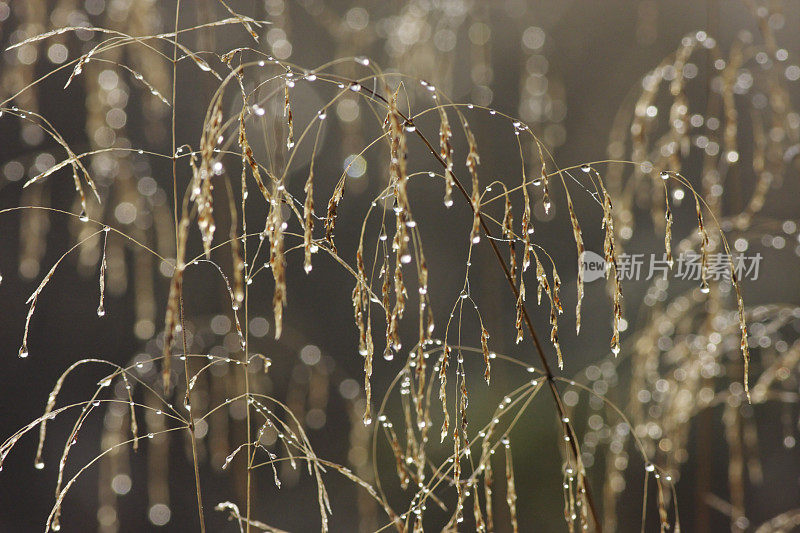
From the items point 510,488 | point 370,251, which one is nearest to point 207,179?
point 510,488

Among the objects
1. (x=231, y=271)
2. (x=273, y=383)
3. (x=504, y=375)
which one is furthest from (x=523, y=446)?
(x=231, y=271)

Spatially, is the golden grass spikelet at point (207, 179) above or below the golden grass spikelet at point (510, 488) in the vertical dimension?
above

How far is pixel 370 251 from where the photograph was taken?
1234 millimetres

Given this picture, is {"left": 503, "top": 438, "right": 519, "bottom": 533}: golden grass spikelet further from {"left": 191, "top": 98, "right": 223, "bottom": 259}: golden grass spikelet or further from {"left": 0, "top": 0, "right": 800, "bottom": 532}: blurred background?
{"left": 0, "top": 0, "right": 800, "bottom": 532}: blurred background

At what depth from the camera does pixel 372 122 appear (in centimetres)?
122

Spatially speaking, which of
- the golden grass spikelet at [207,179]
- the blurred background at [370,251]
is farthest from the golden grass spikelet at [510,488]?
the blurred background at [370,251]

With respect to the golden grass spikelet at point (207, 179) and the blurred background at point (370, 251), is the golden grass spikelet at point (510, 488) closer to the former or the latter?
the golden grass spikelet at point (207, 179)

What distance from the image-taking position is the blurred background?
101cm

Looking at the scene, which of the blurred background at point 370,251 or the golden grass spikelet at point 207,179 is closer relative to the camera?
the golden grass spikelet at point 207,179

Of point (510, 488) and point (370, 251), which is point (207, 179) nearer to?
point (510, 488)

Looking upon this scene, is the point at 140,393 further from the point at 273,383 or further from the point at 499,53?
the point at 499,53

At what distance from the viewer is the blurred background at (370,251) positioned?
101 cm

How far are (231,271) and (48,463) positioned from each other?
449mm

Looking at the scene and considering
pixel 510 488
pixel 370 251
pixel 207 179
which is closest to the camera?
pixel 207 179
